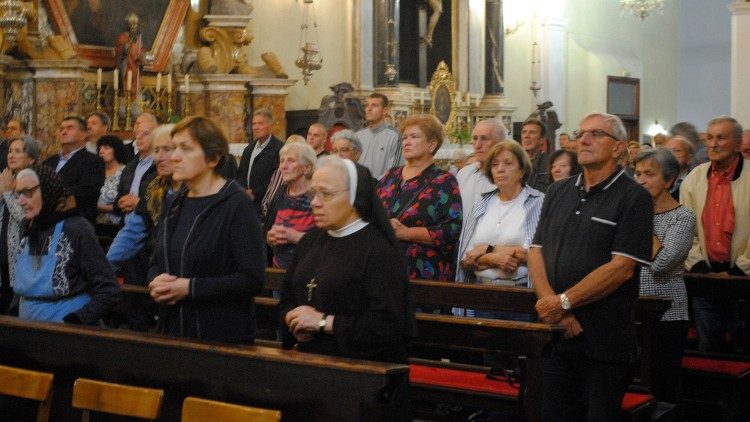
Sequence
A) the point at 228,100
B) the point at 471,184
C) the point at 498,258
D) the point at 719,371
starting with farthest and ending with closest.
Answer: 1. the point at 228,100
2. the point at 471,184
3. the point at 719,371
4. the point at 498,258

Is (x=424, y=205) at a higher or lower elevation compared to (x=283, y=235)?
higher

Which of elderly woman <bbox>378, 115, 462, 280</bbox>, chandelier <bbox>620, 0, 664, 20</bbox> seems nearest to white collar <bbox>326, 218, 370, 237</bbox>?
elderly woman <bbox>378, 115, 462, 280</bbox>

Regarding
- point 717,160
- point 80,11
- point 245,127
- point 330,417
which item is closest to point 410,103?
point 245,127

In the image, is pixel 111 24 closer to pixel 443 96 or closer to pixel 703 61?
pixel 443 96

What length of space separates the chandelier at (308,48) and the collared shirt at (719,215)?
366 inches

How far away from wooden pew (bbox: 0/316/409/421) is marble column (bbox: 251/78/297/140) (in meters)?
10.4

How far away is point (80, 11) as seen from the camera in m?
13.8

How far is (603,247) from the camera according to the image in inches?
193

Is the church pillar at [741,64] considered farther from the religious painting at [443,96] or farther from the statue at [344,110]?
the religious painting at [443,96]

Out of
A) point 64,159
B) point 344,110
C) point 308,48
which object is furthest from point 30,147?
point 308,48

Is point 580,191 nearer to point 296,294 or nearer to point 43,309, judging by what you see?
point 296,294

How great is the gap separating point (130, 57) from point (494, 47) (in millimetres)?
7497

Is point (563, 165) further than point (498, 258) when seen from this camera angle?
Yes

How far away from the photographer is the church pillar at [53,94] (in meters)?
12.5
